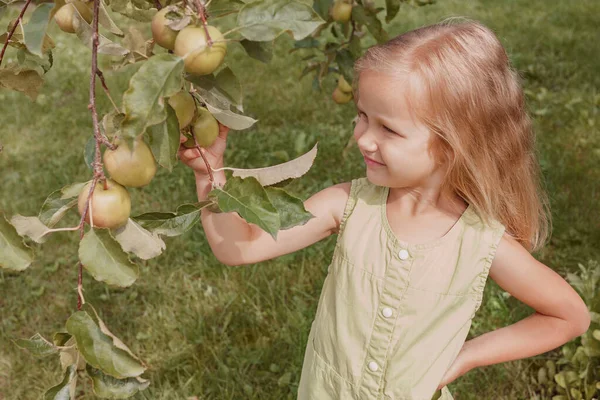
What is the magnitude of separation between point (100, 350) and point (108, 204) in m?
0.17

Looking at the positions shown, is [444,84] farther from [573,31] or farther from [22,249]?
[573,31]

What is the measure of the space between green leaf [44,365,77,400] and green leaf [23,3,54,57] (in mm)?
415

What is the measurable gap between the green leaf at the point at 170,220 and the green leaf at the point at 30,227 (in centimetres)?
12

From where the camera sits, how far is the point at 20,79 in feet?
3.24

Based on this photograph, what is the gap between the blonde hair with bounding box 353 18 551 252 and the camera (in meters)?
1.16

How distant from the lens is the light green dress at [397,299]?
1.25m

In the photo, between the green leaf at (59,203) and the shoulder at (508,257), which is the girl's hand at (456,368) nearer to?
the shoulder at (508,257)

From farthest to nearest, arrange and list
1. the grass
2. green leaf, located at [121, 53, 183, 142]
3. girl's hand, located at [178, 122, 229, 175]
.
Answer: the grass
girl's hand, located at [178, 122, 229, 175]
green leaf, located at [121, 53, 183, 142]

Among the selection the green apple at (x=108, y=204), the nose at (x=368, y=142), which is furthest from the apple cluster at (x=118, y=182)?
the nose at (x=368, y=142)

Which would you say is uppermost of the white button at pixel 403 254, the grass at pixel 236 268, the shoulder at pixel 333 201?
the shoulder at pixel 333 201

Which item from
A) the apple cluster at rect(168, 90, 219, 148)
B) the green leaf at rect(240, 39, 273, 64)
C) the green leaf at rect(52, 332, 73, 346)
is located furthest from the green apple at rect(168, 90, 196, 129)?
the green leaf at rect(52, 332, 73, 346)

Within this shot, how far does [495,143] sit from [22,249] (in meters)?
0.87

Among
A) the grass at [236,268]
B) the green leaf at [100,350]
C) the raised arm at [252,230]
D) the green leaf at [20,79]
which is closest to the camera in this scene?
the green leaf at [100,350]

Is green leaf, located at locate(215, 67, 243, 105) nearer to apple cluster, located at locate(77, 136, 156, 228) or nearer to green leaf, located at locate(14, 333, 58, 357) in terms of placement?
apple cluster, located at locate(77, 136, 156, 228)
